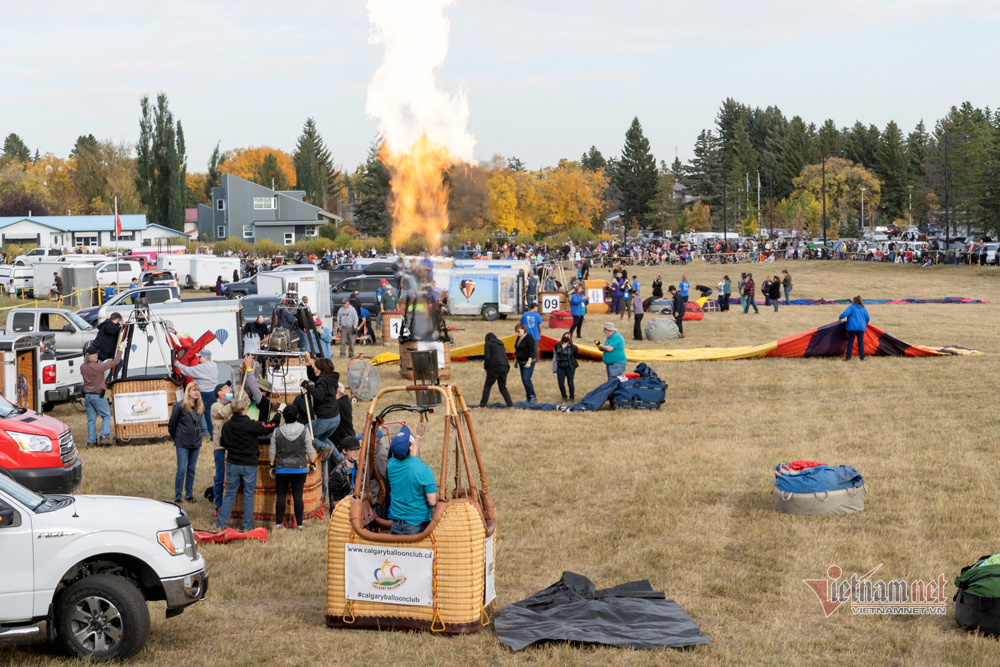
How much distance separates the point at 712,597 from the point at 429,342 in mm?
14906

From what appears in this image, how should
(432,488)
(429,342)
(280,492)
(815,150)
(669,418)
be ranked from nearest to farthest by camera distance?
(432,488) → (280,492) → (669,418) → (429,342) → (815,150)

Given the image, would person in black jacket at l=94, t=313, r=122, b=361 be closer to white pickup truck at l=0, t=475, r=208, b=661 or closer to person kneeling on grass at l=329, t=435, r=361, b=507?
person kneeling on grass at l=329, t=435, r=361, b=507

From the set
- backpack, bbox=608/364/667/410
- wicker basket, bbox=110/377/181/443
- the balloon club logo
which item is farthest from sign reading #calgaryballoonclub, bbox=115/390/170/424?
the balloon club logo

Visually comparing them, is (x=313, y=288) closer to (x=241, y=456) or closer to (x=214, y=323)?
(x=214, y=323)

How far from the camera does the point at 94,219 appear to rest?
310ft

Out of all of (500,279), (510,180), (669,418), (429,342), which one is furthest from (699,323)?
(510,180)

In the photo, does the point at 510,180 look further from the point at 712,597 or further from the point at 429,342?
the point at 712,597

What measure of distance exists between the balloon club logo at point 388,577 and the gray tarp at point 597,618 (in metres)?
0.92

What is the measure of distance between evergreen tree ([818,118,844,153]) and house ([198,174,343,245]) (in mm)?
69043


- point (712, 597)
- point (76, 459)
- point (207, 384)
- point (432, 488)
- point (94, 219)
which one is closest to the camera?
point (432, 488)

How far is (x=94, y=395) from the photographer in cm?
1700

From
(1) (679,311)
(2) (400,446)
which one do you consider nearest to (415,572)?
(2) (400,446)

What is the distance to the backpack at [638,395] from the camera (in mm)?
19828

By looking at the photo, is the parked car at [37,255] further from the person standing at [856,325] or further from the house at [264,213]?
the person standing at [856,325]
